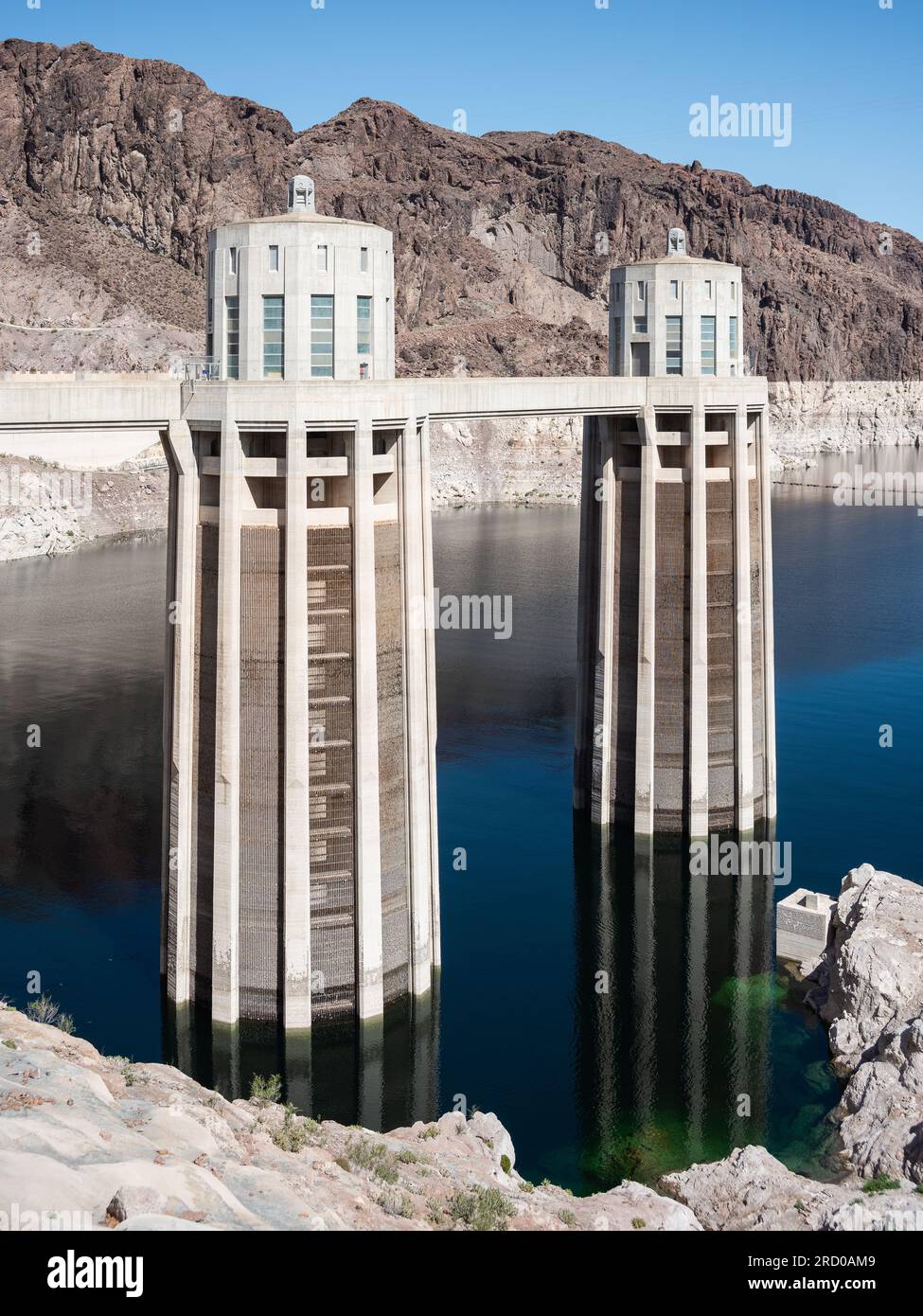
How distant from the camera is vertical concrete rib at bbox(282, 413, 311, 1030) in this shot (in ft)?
108

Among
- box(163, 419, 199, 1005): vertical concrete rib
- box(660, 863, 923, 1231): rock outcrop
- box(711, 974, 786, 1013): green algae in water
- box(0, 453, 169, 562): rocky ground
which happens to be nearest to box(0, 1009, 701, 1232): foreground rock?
box(660, 863, 923, 1231): rock outcrop

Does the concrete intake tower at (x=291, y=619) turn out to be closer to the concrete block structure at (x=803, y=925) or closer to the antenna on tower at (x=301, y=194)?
the antenna on tower at (x=301, y=194)

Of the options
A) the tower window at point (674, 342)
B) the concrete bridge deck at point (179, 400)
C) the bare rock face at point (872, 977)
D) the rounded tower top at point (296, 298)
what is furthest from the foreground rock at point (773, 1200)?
the tower window at point (674, 342)

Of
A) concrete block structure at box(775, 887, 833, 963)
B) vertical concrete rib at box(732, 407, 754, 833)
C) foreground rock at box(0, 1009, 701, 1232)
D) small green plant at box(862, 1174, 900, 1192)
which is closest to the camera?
foreground rock at box(0, 1009, 701, 1232)

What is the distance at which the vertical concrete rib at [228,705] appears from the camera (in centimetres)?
3312

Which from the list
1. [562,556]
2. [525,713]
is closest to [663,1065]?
[525,713]

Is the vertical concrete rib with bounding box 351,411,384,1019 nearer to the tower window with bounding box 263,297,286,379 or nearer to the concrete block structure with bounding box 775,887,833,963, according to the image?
the tower window with bounding box 263,297,286,379

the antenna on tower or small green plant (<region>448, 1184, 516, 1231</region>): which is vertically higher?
the antenna on tower

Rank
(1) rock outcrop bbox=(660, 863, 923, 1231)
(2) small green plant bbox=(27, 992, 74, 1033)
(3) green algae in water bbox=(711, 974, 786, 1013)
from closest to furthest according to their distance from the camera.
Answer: (1) rock outcrop bbox=(660, 863, 923, 1231), (2) small green plant bbox=(27, 992, 74, 1033), (3) green algae in water bbox=(711, 974, 786, 1013)

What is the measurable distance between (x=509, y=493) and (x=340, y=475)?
481ft

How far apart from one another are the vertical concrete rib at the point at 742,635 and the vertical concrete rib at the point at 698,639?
1021 mm

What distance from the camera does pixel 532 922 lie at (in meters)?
42.3

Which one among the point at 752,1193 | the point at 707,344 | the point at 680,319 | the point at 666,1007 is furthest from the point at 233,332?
the point at 752,1193

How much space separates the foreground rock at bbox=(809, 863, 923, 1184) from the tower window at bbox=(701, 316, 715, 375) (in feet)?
53.0
